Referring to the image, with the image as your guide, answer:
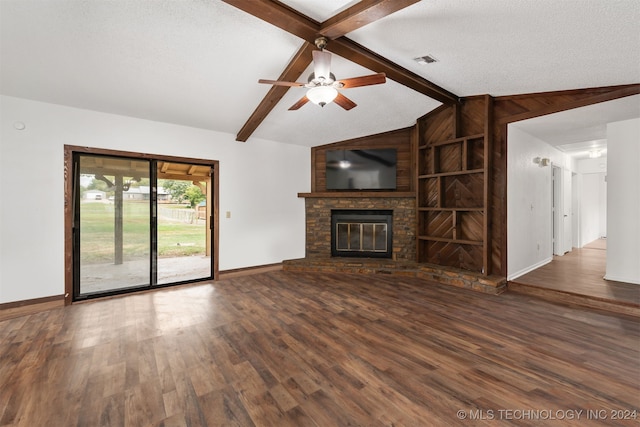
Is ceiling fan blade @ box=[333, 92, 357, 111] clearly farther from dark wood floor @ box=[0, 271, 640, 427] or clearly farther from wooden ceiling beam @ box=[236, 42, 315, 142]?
dark wood floor @ box=[0, 271, 640, 427]

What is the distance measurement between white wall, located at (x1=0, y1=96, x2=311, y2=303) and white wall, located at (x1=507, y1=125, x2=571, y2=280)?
13.8 ft

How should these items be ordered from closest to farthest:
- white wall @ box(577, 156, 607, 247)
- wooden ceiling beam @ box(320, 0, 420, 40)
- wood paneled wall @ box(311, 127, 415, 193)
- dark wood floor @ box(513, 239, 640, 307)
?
wooden ceiling beam @ box(320, 0, 420, 40) → dark wood floor @ box(513, 239, 640, 307) → wood paneled wall @ box(311, 127, 415, 193) → white wall @ box(577, 156, 607, 247)

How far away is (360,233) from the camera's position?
18.9 ft

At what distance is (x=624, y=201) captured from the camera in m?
4.08

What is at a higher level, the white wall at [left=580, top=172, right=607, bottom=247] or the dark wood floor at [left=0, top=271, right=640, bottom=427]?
the white wall at [left=580, top=172, right=607, bottom=247]

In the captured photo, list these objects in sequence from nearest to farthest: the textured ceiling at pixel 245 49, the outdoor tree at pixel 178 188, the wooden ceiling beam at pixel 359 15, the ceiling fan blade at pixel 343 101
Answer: the wooden ceiling beam at pixel 359 15
the textured ceiling at pixel 245 49
the ceiling fan blade at pixel 343 101
the outdoor tree at pixel 178 188

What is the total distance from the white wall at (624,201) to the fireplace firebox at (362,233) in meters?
3.32

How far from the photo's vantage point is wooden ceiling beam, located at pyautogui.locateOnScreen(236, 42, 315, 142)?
2812 millimetres

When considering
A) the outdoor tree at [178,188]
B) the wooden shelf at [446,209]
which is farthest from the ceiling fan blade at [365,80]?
the outdoor tree at [178,188]

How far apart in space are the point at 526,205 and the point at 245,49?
196 inches

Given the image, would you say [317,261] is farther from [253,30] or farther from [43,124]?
[43,124]

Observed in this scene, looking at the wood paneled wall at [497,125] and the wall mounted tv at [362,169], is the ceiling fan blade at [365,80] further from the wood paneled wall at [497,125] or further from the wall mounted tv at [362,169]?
the wall mounted tv at [362,169]

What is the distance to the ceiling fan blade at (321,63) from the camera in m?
2.52

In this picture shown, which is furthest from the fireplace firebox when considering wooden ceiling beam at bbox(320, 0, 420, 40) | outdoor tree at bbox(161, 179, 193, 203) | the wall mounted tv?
wooden ceiling beam at bbox(320, 0, 420, 40)
